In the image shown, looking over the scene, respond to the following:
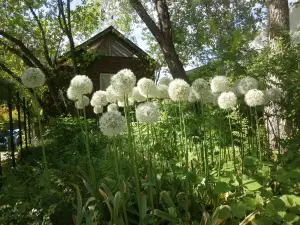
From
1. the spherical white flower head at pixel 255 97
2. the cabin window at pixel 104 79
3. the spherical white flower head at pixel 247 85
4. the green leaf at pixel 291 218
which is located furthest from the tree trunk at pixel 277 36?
the cabin window at pixel 104 79

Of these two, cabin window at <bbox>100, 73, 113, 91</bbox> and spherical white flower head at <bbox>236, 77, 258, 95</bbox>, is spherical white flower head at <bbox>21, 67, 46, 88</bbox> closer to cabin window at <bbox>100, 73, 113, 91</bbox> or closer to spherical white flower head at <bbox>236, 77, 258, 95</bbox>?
spherical white flower head at <bbox>236, 77, 258, 95</bbox>

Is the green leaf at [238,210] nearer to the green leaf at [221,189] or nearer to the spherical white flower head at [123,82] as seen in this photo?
the green leaf at [221,189]

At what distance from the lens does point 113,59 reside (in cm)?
1898

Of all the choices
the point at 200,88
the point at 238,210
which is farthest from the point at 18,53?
the point at 238,210

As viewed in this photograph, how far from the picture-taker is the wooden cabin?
18.4 meters

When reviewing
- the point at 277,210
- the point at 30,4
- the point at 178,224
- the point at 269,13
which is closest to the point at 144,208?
the point at 178,224

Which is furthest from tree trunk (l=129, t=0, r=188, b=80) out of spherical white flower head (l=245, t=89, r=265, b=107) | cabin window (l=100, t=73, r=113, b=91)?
cabin window (l=100, t=73, r=113, b=91)

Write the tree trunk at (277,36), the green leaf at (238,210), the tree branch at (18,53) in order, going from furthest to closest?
1. the tree branch at (18,53)
2. the tree trunk at (277,36)
3. the green leaf at (238,210)

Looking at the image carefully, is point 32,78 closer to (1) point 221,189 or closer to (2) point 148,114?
(2) point 148,114

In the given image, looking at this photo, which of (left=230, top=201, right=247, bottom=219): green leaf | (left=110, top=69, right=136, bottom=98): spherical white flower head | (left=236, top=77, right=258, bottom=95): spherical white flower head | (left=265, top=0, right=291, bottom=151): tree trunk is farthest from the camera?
(left=265, top=0, right=291, bottom=151): tree trunk

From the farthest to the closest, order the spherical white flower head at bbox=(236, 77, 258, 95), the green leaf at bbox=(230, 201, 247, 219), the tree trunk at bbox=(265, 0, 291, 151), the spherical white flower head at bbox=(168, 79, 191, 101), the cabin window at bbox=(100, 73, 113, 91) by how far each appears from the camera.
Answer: the cabin window at bbox=(100, 73, 113, 91) → the tree trunk at bbox=(265, 0, 291, 151) → the spherical white flower head at bbox=(236, 77, 258, 95) → the spherical white flower head at bbox=(168, 79, 191, 101) → the green leaf at bbox=(230, 201, 247, 219)

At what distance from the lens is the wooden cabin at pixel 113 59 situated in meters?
18.4

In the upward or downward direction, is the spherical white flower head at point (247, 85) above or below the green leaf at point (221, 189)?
above

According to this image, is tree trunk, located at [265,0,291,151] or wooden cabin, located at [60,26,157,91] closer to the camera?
tree trunk, located at [265,0,291,151]
